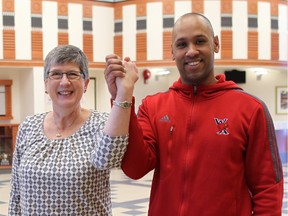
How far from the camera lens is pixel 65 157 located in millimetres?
2510

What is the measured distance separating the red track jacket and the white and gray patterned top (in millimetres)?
225

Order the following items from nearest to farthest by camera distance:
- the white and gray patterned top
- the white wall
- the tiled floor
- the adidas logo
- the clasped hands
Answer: the clasped hands, the adidas logo, the white and gray patterned top, the tiled floor, the white wall

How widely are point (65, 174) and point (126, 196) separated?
7.63 meters

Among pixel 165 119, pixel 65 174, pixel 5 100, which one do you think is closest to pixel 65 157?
pixel 65 174

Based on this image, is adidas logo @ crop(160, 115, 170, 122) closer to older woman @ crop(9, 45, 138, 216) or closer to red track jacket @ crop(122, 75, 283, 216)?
red track jacket @ crop(122, 75, 283, 216)

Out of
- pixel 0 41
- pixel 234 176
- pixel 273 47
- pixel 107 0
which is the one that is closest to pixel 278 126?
pixel 273 47

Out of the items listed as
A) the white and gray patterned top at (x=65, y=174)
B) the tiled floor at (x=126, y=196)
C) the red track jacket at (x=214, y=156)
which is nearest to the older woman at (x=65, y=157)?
the white and gray patterned top at (x=65, y=174)

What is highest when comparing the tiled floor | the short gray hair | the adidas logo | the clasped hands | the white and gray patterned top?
the short gray hair

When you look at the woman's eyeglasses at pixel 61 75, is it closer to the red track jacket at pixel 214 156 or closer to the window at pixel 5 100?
the red track jacket at pixel 214 156

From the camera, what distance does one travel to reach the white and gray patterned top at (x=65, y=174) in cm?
246

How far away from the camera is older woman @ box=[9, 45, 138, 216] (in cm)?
247

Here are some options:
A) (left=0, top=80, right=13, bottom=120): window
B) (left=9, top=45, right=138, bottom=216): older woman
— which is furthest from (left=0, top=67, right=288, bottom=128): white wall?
(left=9, top=45, right=138, bottom=216): older woman

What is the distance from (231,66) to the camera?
559 inches

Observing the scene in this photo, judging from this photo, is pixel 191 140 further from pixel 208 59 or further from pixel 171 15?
pixel 171 15
